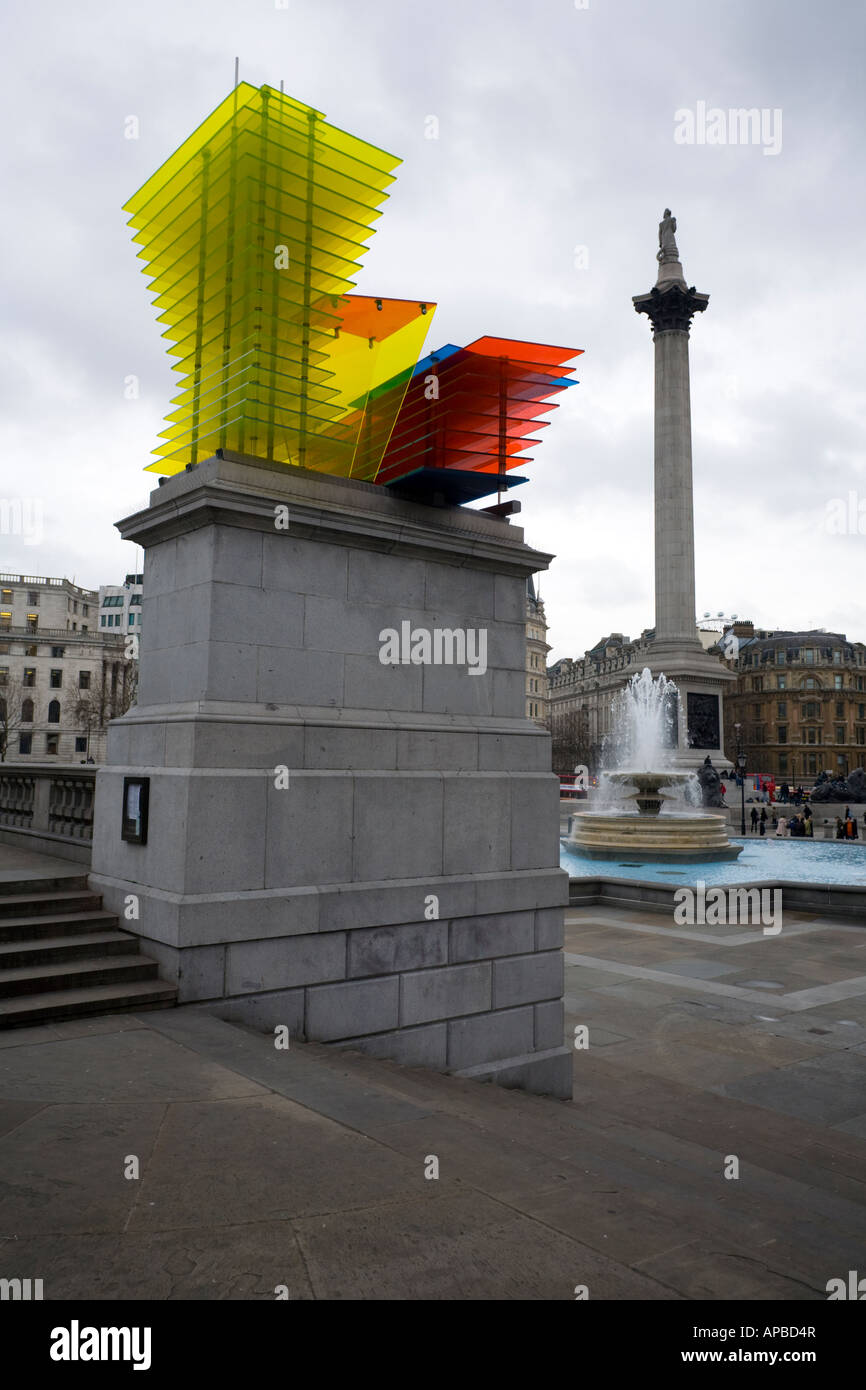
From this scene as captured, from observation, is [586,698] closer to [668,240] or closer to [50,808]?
[668,240]

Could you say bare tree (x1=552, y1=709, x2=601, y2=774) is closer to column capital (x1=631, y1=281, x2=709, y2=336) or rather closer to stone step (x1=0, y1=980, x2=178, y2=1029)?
column capital (x1=631, y1=281, x2=709, y2=336)

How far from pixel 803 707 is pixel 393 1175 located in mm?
122249

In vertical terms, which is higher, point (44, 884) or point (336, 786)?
point (336, 786)

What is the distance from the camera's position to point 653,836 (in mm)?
30656

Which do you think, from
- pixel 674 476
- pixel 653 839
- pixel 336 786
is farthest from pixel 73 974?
pixel 674 476

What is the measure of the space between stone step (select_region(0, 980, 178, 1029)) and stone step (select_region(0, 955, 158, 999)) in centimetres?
5

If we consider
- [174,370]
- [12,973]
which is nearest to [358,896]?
[12,973]

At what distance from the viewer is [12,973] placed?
683cm

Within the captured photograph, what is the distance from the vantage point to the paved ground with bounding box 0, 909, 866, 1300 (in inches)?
134

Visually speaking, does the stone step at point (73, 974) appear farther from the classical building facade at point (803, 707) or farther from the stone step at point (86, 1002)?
the classical building facade at point (803, 707)

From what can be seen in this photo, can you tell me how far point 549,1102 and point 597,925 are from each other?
9402 mm

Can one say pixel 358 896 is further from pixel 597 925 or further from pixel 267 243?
pixel 597 925

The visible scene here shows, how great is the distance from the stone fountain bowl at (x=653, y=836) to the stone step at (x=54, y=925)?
79.3ft

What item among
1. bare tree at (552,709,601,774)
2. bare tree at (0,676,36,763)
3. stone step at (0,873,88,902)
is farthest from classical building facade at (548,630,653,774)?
stone step at (0,873,88,902)
